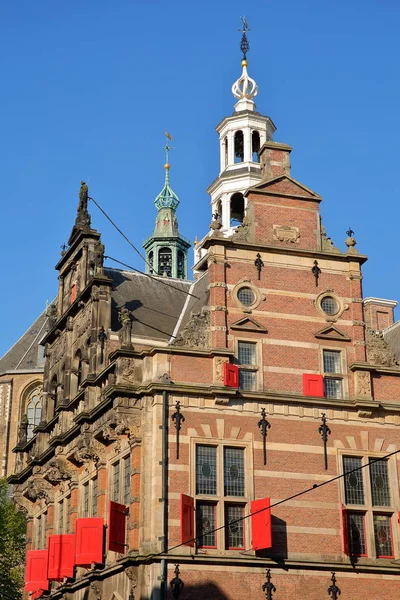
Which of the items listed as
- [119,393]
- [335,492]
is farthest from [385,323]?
[119,393]

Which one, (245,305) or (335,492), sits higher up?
(245,305)

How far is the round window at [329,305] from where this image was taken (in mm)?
33969

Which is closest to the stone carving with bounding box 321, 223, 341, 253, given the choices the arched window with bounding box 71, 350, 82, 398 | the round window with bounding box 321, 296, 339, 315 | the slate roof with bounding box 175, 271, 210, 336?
the round window with bounding box 321, 296, 339, 315

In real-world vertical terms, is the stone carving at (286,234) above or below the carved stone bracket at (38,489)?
above

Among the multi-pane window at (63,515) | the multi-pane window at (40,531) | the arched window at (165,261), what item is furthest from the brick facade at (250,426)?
the arched window at (165,261)

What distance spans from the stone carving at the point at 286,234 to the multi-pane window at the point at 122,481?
935 centimetres

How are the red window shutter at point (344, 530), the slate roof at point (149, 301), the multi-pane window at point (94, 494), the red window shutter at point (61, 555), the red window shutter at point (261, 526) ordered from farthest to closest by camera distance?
the slate roof at point (149, 301) < the red window shutter at point (61, 555) < the multi-pane window at point (94, 494) < the red window shutter at point (344, 530) < the red window shutter at point (261, 526)

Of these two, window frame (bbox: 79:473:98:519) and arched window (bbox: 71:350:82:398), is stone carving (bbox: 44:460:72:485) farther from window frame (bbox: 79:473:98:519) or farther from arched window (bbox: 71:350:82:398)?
arched window (bbox: 71:350:82:398)

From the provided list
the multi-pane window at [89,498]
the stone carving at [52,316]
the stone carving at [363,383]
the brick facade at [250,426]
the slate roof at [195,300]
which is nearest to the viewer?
the brick facade at [250,426]

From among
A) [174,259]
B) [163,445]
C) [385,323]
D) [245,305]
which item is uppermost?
[174,259]

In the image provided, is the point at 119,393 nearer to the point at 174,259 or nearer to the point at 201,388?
the point at 201,388

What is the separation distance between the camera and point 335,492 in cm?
3145

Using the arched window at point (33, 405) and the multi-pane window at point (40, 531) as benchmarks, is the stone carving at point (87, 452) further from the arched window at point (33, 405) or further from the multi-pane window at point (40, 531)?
the arched window at point (33, 405)

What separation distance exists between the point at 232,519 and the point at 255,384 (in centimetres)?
453
